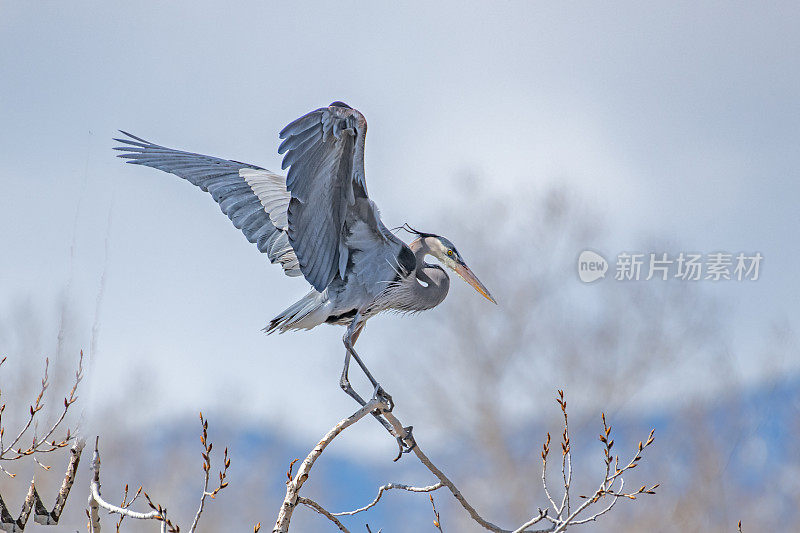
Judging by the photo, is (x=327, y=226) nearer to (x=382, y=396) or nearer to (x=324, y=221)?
(x=324, y=221)

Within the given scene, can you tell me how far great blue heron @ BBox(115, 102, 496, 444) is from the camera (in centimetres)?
251

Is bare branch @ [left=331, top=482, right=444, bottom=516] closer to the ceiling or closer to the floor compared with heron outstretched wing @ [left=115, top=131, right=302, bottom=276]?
closer to the floor

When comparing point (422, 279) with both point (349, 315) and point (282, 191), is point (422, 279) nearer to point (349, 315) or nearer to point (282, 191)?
point (349, 315)

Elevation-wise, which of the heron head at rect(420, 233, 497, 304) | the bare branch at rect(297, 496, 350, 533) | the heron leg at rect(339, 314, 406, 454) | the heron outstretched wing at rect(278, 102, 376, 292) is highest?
the heron outstretched wing at rect(278, 102, 376, 292)

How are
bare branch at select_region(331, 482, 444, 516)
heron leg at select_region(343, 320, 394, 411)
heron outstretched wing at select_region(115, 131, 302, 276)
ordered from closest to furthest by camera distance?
bare branch at select_region(331, 482, 444, 516), heron leg at select_region(343, 320, 394, 411), heron outstretched wing at select_region(115, 131, 302, 276)

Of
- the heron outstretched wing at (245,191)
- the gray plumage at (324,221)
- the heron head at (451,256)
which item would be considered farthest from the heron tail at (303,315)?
the heron head at (451,256)

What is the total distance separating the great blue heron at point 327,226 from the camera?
8.25 feet

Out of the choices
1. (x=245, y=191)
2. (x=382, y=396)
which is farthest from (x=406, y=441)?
(x=245, y=191)

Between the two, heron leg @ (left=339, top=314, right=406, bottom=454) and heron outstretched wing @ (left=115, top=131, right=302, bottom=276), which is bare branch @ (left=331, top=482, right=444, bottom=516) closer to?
heron leg @ (left=339, top=314, right=406, bottom=454)

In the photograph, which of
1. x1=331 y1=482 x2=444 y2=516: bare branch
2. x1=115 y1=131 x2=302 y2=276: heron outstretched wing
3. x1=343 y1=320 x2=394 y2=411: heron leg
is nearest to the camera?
x1=331 y1=482 x2=444 y2=516: bare branch

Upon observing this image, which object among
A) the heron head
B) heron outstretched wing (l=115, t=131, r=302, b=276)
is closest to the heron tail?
heron outstretched wing (l=115, t=131, r=302, b=276)

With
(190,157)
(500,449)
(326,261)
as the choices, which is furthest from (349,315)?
(500,449)

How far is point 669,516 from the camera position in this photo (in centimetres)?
930

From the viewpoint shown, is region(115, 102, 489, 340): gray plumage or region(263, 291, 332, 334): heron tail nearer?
region(115, 102, 489, 340): gray plumage
